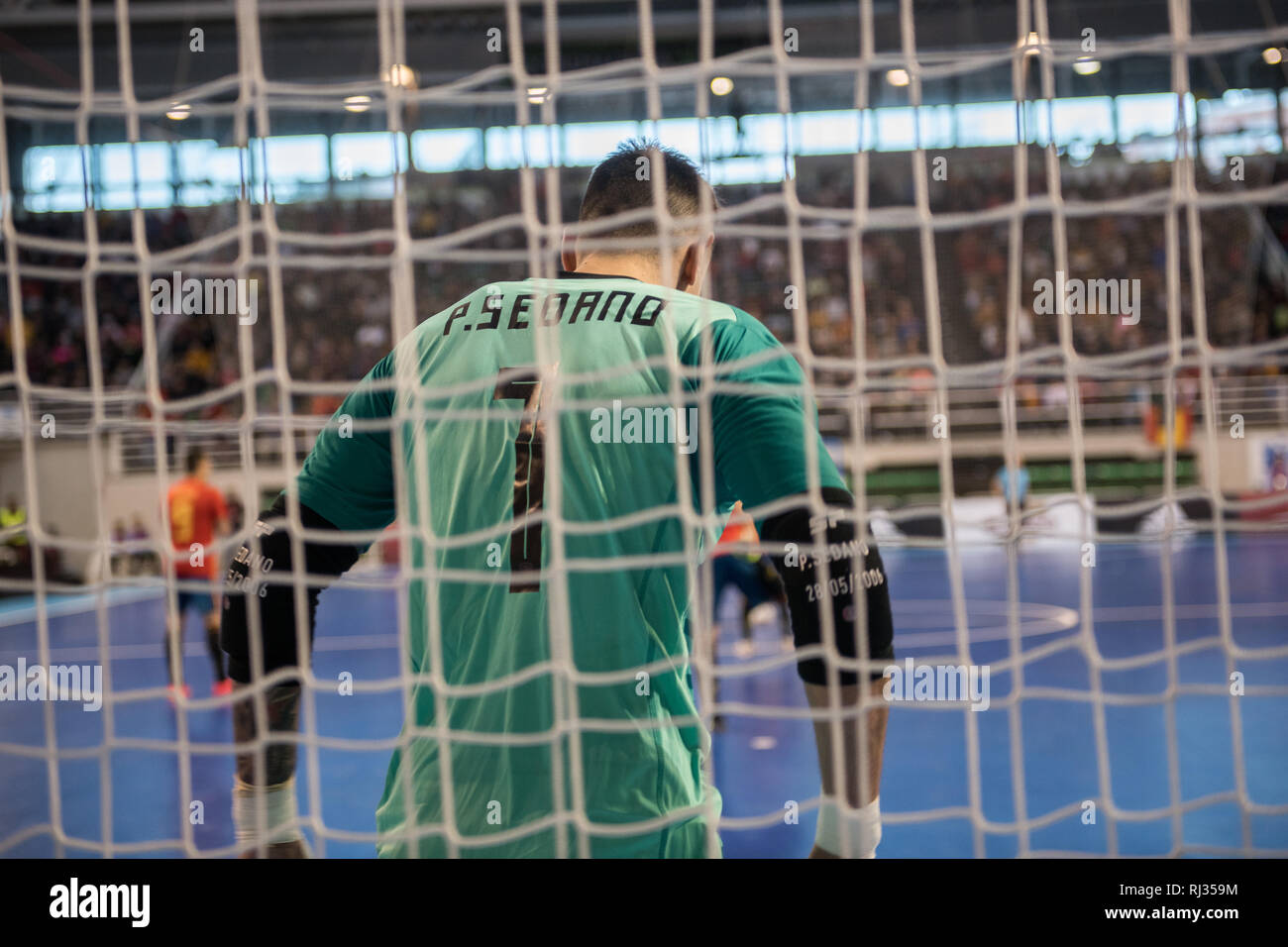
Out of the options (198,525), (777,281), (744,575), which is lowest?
(744,575)

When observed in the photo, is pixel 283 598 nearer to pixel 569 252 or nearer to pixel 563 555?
pixel 563 555

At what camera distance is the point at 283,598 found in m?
1.61

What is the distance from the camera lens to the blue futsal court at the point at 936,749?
1.82 meters

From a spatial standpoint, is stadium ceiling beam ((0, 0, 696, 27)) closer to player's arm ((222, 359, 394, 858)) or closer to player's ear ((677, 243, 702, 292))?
player's ear ((677, 243, 702, 292))

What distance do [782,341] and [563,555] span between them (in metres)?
12.4

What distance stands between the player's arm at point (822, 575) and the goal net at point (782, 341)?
0.27 feet

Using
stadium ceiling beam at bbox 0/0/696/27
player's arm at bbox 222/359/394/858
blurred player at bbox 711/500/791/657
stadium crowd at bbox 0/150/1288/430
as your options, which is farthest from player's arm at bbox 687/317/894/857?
stadium crowd at bbox 0/150/1288/430

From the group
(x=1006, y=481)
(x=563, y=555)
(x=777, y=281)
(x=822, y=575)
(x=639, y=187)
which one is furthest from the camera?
(x=777, y=281)

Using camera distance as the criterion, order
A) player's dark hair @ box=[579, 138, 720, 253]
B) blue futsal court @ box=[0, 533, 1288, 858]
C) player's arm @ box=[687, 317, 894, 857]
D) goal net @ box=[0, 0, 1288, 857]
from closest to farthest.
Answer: player's arm @ box=[687, 317, 894, 857] < player's dark hair @ box=[579, 138, 720, 253] < goal net @ box=[0, 0, 1288, 857] < blue futsal court @ box=[0, 533, 1288, 858]

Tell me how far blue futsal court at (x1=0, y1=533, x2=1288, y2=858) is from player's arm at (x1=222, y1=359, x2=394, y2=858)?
70mm

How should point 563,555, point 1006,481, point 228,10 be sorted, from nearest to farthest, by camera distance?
point 563,555
point 1006,481
point 228,10

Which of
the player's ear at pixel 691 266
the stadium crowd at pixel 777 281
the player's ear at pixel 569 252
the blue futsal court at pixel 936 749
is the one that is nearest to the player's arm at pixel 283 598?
the blue futsal court at pixel 936 749

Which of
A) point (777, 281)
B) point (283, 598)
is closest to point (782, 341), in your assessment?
point (777, 281)

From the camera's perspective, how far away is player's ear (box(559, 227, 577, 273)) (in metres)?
1.51
